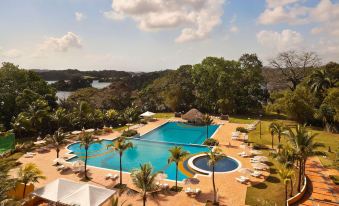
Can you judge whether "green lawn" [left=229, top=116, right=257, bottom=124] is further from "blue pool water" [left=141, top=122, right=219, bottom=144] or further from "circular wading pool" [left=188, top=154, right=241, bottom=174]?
"circular wading pool" [left=188, top=154, right=241, bottom=174]

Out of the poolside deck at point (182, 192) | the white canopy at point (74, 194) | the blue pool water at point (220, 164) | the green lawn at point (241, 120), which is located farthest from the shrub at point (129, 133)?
the white canopy at point (74, 194)

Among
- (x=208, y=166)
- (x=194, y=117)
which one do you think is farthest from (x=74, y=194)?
(x=194, y=117)

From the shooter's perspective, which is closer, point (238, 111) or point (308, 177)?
point (308, 177)

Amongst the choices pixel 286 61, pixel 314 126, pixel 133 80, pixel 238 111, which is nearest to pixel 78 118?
pixel 238 111

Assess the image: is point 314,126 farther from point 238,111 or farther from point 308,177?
point 308,177

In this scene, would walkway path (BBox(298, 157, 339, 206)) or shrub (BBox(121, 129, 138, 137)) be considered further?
shrub (BBox(121, 129, 138, 137))

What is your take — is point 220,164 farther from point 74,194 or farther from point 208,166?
point 74,194

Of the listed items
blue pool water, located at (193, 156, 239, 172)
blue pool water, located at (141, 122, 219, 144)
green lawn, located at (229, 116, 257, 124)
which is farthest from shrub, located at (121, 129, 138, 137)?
green lawn, located at (229, 116, 257, 124)
